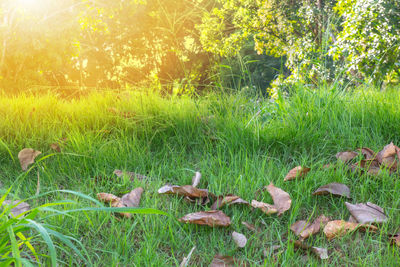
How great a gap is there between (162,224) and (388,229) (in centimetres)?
106

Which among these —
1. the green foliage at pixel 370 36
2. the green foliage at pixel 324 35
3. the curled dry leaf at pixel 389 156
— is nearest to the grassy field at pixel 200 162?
the curled dry leaf at pixel 389 156

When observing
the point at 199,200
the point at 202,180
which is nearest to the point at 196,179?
the point at 202,180

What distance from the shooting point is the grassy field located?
150 centimetres

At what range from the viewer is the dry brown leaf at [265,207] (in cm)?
168

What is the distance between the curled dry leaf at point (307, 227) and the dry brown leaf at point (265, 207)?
0.41 feet

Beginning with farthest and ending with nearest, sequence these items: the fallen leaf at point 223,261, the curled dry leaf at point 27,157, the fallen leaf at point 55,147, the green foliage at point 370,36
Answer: the green foliage at point 370,36
the fallen leaf at point 55,147
the curled dry leaf at point 27,157
the fallen leaf at point 223,261

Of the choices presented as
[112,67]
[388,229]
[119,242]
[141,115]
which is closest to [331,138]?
[388,229]

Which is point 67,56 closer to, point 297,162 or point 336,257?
point 297,162

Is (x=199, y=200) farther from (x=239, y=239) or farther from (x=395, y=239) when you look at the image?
(x=395, y=239)

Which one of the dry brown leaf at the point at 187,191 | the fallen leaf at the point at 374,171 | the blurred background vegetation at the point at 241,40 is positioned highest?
the blurred background vegetation at the point at 241,40

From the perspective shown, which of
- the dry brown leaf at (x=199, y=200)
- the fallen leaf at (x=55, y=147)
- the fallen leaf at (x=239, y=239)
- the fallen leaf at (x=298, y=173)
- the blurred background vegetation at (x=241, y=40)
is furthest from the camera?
the blurred background vegetation at (x=241, y=40)

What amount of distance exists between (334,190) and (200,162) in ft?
2.85

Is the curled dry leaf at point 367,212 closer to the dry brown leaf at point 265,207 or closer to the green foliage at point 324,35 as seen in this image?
the dry brown leaf at point 265,207

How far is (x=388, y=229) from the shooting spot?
1.62 meters
